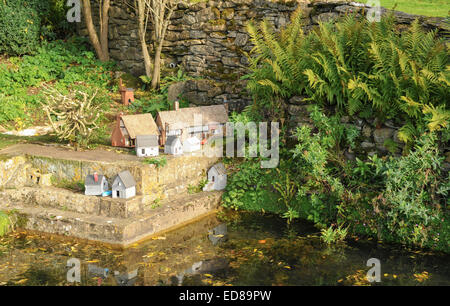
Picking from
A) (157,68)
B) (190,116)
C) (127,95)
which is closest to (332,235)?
(190,116)

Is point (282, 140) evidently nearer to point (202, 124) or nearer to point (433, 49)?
point (202, 124)

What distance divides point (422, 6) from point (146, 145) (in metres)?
6.84

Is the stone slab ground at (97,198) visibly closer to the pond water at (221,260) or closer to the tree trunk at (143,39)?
the pond water at (221,260)

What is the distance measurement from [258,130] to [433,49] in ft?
10.6

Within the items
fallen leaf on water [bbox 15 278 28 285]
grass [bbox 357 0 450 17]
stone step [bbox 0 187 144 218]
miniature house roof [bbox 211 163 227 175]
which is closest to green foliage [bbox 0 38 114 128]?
stone step [bbox 0 187 144 218]

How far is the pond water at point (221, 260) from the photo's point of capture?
6.77 meters

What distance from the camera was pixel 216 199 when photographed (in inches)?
371

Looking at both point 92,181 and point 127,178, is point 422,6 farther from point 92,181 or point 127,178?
point 92,181

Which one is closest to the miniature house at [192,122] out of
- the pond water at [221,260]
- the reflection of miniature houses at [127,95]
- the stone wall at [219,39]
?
the stone wall at [219,39]

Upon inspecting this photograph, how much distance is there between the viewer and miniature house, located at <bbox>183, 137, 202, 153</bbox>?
31.2 feet

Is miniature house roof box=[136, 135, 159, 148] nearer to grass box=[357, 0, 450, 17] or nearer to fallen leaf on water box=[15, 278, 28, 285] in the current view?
fallen leaf on water box=[15, 278, 28, 285]

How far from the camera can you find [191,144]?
954 cm

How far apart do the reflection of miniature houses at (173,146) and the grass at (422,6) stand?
5.26m

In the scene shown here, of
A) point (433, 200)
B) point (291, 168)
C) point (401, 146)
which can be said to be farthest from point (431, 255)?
point (291, 168)
